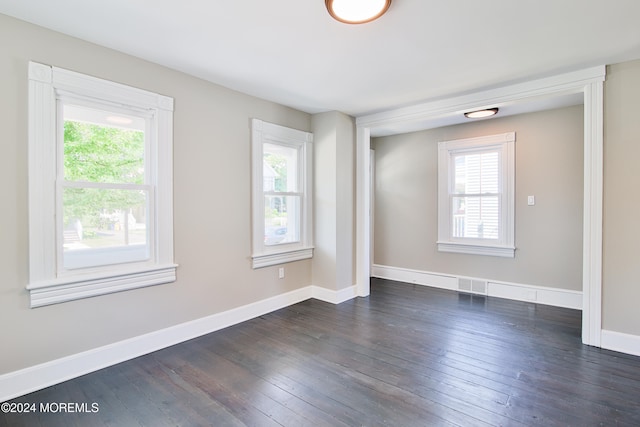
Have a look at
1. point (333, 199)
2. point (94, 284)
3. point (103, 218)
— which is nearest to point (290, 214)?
point (333, 199)

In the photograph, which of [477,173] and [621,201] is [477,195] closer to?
[477,173]

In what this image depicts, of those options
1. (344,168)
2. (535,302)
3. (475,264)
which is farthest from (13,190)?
(535,302)

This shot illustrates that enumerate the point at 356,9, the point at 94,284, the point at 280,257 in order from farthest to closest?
the point at 280,257 → the point at 94,284 → the point at 356,9

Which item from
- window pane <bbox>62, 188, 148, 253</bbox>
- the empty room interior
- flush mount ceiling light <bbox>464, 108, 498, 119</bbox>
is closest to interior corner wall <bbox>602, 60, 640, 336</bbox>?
the empty room interior

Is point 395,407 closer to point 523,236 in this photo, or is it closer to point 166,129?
point 166,129

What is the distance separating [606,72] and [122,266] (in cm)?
455

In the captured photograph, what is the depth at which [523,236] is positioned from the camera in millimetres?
4250

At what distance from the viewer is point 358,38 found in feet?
7.70

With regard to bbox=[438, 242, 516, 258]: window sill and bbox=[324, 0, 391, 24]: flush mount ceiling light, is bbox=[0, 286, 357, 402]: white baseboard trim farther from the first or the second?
bbox=[324, 0, 391, 24]: flush mount ceiling light

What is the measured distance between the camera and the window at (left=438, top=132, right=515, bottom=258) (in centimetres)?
434

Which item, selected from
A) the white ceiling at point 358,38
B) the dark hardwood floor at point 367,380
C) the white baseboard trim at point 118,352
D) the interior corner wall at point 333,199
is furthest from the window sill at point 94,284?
the interior corner wall at point 333,199

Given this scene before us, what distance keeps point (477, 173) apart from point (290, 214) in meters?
2.83

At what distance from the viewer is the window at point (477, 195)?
4.34m

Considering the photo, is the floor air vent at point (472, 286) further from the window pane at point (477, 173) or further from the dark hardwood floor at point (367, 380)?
the window pane at point (477, 173)
